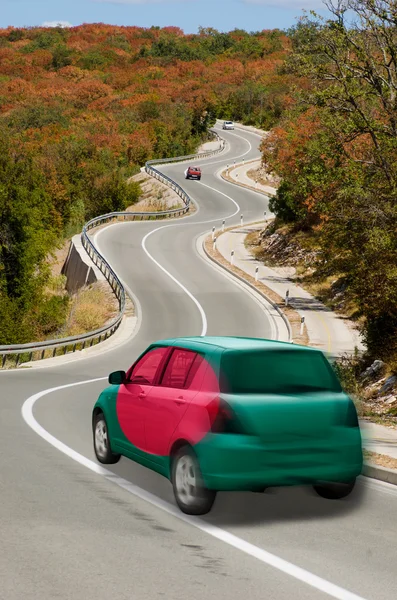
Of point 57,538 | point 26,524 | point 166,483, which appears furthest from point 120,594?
point 166,483

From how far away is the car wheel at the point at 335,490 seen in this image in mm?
8227

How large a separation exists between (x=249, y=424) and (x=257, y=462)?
34 cm

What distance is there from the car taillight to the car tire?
0.38 meters

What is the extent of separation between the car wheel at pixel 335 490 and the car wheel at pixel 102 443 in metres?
2.61

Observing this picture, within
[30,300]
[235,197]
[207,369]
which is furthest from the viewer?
[235,197]

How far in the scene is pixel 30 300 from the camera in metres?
49.6

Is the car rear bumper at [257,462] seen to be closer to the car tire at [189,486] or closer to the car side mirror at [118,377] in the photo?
the car tire at [189,486]

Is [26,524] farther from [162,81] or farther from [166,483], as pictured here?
[162,81]

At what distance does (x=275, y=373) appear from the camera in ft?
25.7

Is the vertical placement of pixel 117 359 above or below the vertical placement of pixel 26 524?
below

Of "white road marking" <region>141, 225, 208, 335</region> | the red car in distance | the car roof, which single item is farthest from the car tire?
the red car in distance

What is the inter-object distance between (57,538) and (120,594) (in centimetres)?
146

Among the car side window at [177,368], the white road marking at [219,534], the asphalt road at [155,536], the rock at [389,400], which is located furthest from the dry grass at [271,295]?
the car side window at [177,368]

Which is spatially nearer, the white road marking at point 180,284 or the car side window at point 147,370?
the car side window at point 147,370
